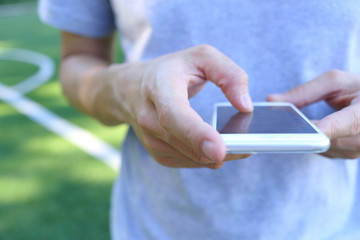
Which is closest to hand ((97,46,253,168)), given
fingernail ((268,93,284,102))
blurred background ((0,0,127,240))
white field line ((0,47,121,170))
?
fingernail ((268,93,284,102))

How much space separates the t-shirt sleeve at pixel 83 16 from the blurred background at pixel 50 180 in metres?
1.62

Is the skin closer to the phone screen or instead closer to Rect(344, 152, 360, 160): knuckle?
the phone screen

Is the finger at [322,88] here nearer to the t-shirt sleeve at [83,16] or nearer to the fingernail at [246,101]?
the fingernail at [246,101]

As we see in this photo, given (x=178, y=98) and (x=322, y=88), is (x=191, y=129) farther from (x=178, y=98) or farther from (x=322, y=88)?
(x=322, y=88)

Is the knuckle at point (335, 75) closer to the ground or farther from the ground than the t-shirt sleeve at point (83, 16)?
farther from the ground

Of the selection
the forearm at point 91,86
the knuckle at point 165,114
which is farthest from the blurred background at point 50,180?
the knuckle at point 165,114

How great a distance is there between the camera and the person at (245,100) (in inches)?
27.8

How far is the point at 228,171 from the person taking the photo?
0.80 meters

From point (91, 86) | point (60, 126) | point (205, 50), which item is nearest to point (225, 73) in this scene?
point (205, 50)

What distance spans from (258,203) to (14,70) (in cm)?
561

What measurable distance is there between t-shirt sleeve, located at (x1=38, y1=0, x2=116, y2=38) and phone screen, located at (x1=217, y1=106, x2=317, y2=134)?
16.7 inches

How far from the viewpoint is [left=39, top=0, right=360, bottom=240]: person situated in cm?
71

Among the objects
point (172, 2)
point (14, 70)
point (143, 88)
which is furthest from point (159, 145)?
point (14, 70)

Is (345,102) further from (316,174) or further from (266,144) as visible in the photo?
(266,144)
